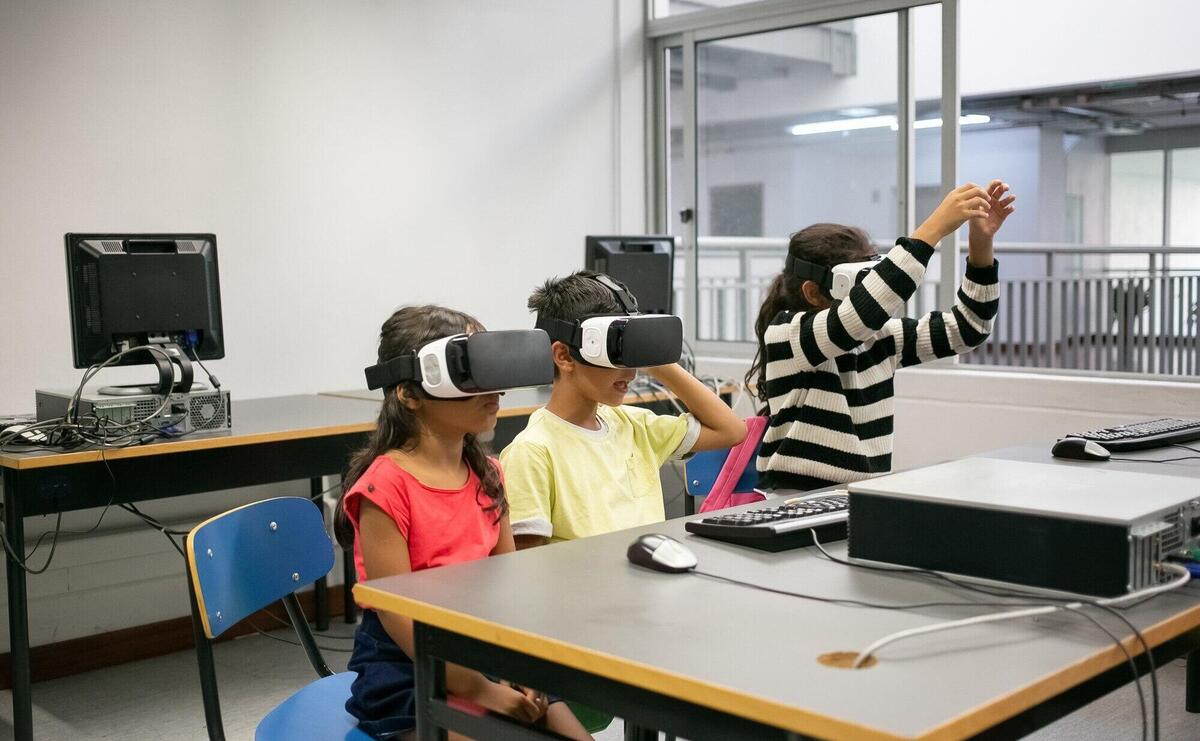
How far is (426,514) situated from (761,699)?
849 mm

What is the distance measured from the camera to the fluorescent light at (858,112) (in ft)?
15.0

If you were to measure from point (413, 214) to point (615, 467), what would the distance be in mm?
2480

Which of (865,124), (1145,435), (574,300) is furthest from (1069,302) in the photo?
(574,300)

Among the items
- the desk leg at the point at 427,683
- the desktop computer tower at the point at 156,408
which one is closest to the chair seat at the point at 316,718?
the desk leg at the point at 427,683

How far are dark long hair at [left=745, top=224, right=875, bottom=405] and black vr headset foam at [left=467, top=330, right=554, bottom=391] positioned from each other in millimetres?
883

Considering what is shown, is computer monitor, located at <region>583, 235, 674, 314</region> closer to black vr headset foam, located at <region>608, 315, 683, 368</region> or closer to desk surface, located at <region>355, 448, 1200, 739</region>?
black vr headset foam, located at <region>608, 315, 683, 368</region>

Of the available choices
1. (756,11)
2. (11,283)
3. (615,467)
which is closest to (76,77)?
(11,283)

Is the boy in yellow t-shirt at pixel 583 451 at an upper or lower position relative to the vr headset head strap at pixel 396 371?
lower

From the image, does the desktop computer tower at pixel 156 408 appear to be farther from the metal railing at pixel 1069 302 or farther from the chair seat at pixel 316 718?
the metal railing at pixel 1069 302

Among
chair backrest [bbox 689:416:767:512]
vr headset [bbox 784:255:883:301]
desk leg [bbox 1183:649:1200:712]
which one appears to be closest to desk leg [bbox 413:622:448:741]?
chair backrest [bbox 689:416:767:512]

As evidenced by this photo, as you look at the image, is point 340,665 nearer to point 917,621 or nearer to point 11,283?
point 11,283

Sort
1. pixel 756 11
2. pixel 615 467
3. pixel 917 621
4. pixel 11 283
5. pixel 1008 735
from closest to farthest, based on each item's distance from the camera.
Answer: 1. pixel 1008 735
2. pixel 917 621
3. pixel 615 467
4. pixel 11 283
5. pixel 756 11

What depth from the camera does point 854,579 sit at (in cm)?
138

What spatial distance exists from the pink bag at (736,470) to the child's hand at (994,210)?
60 centimetres
